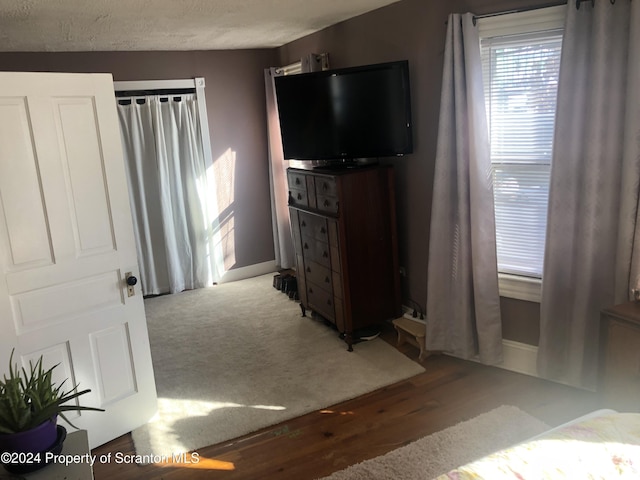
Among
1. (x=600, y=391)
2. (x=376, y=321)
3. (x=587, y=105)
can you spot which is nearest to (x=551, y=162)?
(x=587, y=105)

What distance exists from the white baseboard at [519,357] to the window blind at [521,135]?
1.52ft

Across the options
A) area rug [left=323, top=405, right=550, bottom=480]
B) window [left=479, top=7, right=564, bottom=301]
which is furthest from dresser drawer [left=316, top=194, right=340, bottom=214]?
area rug [left=323, top=405, right=550, bottom=480]

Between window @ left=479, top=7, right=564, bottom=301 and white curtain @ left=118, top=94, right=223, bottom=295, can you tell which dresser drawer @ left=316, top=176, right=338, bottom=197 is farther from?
white curtain @ left=118, top=94, right=223, bottom=295

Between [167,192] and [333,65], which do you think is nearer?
[333,65]

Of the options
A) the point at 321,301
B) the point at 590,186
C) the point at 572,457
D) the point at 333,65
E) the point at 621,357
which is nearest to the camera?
the point at 572,457

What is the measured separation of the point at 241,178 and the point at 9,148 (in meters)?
3.29

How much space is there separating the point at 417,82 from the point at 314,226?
4.19ft

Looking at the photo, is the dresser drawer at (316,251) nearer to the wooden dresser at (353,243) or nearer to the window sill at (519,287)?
the wooden dresser at (353,243)

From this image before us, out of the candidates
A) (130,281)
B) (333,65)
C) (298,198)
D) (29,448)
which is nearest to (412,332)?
(298,198)

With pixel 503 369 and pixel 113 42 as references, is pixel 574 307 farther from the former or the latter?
pixel 113 42

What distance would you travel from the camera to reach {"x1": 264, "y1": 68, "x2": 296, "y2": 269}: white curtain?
5438 mm

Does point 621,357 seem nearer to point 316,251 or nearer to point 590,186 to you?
point 590,186

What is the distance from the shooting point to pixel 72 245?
8.71 feet

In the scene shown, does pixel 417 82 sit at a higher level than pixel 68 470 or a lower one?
higher
